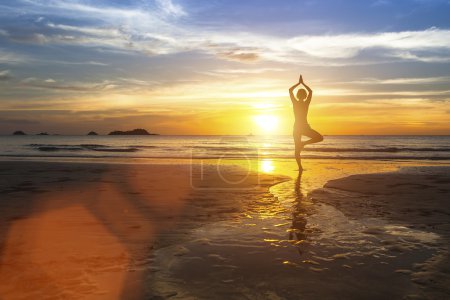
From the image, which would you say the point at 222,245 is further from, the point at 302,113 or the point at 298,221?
the point at 302,113

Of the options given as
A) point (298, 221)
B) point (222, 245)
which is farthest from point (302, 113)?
point (222, 245)

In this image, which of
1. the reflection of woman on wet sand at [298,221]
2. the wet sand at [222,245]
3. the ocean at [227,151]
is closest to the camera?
the wet sand at [222,245]

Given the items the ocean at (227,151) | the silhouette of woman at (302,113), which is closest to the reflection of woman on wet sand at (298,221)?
the silhouette of woman at (302,113)

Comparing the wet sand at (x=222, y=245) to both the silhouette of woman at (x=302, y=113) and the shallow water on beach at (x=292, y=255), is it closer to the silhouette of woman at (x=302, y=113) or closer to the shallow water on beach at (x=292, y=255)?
the shallow water on beach at (x=292, y=255)

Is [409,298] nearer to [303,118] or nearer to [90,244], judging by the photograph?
[90,244]

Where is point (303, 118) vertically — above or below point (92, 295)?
above

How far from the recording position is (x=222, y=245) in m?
5.10

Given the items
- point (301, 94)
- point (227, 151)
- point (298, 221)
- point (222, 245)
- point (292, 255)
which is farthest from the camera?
point (227, 151)

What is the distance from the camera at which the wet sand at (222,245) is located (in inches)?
142

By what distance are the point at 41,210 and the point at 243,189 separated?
5408 mm

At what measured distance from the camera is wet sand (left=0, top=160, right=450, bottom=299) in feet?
11.9

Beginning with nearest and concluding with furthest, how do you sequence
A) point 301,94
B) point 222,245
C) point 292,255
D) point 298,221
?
point 292,255, point 222,245, point 298,221, point 301,94

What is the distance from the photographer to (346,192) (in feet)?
33.7

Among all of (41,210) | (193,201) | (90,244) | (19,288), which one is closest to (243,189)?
(193,201)
